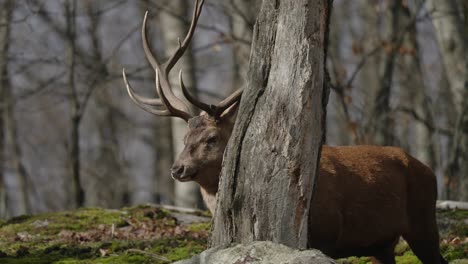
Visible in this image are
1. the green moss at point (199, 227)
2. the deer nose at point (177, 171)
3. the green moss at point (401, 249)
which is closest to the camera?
the deer nose at point (177, 171)

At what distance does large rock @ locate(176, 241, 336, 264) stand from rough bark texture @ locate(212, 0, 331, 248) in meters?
0.24

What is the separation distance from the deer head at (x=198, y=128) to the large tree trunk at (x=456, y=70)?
615 cm

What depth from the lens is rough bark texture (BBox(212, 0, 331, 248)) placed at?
652 cm

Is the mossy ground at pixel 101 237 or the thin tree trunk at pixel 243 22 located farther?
the thin tree trunk at pixel 243 22

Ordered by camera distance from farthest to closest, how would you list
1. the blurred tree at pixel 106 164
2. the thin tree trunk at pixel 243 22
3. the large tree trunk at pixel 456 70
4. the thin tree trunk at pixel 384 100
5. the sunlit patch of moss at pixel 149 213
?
the blurred tree at pixel 106 164, the thin tree trunk at pixel 384 100, the thin tree trunk at pixel 243 22, the large tree trunk at pixel 456 70, the sunlit patch of moss at pixel 149 213

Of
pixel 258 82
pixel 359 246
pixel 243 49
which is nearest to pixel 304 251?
pixel 258 82

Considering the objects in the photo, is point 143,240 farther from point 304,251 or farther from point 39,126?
point 39,126

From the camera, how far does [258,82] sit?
22.1 ft

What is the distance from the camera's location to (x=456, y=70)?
14.7 meters

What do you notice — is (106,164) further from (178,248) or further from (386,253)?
(386,253)

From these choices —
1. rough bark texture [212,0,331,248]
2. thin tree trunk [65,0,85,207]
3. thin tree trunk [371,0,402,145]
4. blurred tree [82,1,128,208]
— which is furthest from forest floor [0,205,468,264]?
blurred tree [82,1,128,208]

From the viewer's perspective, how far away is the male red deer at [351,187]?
7.77 metres

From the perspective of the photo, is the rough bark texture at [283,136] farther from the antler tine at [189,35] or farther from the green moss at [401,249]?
the green moss at [401,249]

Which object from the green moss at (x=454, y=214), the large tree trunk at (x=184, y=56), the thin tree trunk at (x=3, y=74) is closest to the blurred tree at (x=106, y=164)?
the thin tree trunk at (x=3, y=74)
